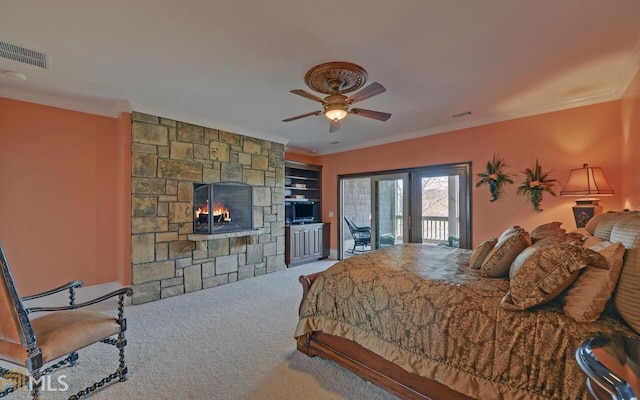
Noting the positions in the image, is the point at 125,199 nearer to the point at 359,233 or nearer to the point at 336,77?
the point at 336,77

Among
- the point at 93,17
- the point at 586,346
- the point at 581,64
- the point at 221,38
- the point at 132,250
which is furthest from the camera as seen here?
the point at 132,250

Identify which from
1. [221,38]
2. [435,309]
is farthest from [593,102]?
[221,38]

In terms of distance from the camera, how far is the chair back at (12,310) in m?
1.60

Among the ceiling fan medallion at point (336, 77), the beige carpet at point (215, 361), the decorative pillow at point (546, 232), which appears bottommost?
A: the beige carpet at point (215, 361)

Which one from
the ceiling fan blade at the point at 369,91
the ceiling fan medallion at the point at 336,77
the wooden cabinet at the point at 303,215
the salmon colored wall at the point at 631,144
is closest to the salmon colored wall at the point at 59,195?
the ceiling fan medallion at the point at 336,77

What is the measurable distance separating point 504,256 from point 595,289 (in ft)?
2.32

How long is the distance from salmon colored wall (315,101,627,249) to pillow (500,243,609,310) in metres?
3.00

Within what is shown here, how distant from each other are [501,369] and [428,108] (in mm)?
3395

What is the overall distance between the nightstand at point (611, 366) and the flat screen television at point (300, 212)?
5.56 metres

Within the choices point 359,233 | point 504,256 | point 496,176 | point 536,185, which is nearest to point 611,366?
point 504,256

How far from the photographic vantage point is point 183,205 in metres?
4.33

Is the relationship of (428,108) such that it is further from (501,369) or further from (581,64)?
(501,369)

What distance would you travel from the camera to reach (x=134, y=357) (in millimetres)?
2469

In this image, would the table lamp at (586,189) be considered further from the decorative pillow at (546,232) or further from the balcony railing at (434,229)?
the balcony railing at (434,229)
